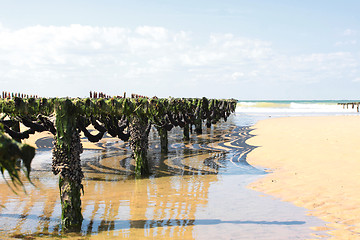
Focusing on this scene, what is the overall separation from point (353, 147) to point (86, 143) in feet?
50.5

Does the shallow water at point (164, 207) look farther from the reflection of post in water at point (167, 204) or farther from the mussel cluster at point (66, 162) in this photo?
the mussel cluster at point (66, 162)

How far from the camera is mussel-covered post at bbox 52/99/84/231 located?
722 cm

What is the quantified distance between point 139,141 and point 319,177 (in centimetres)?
632

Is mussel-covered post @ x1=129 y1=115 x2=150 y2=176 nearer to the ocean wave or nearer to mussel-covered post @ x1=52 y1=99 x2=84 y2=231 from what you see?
mussel-covered post @ x1=52 y1=99 x2=84 y2=231

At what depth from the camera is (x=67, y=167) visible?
7.30 m

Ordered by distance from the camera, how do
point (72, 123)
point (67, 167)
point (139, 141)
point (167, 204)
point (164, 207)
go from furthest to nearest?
point (139, 141), point (167, 204), point (164, 207), point (72, 123), point (67, 167)

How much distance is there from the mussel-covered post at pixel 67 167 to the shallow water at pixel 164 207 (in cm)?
35

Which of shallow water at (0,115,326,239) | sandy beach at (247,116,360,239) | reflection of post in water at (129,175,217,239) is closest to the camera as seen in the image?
shallow water at (0,115,326,239)

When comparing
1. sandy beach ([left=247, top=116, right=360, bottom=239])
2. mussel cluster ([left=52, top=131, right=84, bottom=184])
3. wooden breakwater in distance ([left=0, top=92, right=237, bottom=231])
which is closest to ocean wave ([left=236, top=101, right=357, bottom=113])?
sandy beach ([left=247, top=116, right=360, bottom=239])

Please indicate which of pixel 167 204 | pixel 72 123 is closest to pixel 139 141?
pixel 167 204

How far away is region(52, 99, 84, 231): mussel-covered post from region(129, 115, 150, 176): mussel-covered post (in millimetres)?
4268

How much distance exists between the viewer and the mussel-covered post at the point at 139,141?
460 inches

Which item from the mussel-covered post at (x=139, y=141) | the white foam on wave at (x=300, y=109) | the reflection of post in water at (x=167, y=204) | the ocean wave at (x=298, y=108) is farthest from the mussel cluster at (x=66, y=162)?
the ocean wave at (x=298, y=108)

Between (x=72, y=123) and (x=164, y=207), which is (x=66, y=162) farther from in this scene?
(x=164, y=207)
